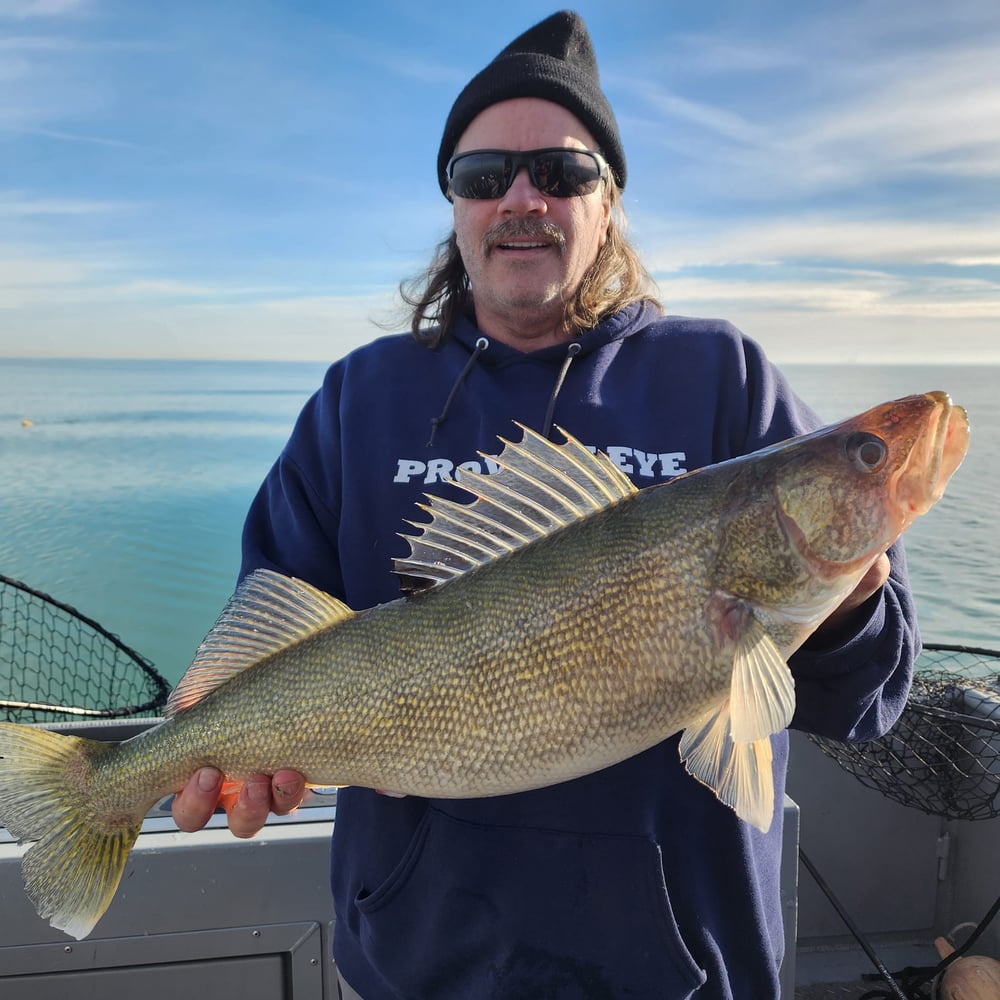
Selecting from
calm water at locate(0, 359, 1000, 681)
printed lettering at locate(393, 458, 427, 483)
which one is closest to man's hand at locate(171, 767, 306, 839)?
printed lettering at locate(393, 458, 427, 483)

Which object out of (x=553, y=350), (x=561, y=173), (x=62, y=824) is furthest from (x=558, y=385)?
(x=62, y=824)

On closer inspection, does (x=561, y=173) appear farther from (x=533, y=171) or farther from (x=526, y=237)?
(x=526, y=237)

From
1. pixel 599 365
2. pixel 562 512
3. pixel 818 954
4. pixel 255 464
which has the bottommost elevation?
pixel 818 954

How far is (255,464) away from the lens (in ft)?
53.7

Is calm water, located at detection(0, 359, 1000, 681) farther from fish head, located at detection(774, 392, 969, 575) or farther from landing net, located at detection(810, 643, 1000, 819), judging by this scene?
fish head, located at detection(774, 392, 969, 575)

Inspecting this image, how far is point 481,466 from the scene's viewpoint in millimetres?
2209

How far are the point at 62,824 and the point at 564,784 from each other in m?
1.28

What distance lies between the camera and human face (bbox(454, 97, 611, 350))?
2.38m

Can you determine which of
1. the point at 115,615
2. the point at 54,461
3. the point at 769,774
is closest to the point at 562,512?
the point at 769,774

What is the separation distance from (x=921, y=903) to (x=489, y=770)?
331 centimetres

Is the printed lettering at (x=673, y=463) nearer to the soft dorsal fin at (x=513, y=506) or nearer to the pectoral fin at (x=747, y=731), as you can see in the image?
the soft dorsal fin at (x=513, y=506)

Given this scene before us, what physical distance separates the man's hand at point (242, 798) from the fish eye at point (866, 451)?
4.72 ft

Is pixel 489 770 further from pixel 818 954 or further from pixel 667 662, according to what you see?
pixel 818 954

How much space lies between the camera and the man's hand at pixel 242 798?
195 cm
